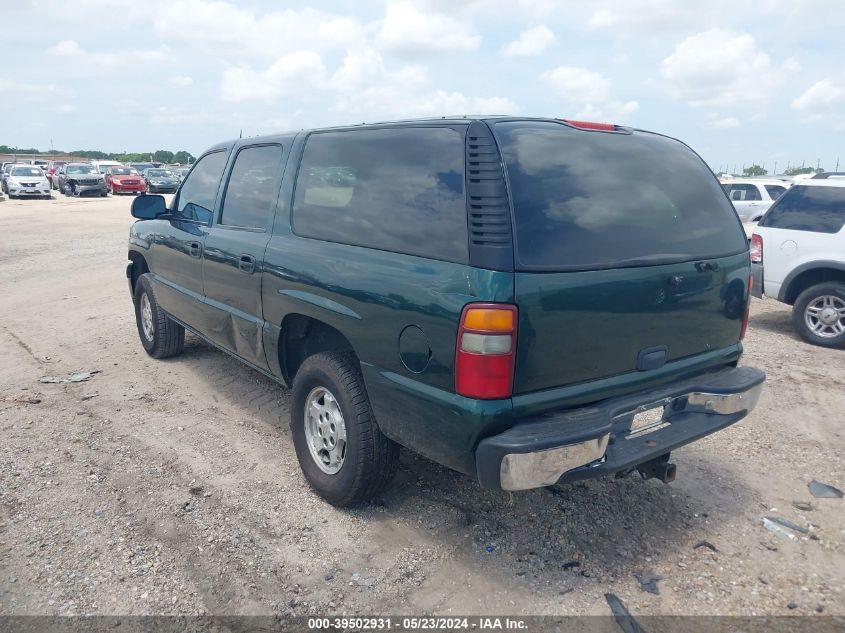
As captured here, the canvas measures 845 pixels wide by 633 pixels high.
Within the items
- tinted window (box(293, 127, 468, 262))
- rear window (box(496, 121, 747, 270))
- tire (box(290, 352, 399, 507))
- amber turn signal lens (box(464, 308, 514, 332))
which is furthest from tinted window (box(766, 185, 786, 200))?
amber turn signal lens (box(464, 308, 514, 332))

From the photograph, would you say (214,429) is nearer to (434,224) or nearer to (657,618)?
(434,224)

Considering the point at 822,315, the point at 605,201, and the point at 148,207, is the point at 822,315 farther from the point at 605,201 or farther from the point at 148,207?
the point at 148,207

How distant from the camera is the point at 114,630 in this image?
264 centimetres

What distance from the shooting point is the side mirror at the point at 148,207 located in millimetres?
5305

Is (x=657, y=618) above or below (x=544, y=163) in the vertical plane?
below

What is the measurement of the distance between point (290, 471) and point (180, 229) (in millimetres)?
2233

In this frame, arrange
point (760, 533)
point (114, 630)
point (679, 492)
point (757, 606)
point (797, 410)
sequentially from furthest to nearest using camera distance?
point (797, 410), point (679, 492), point (760, 533), point (757, 606), point (114, 630)

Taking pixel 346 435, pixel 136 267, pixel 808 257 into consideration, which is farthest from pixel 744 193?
pixel 346 435

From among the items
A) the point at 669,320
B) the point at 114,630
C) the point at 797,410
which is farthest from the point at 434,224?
the point at 797,410

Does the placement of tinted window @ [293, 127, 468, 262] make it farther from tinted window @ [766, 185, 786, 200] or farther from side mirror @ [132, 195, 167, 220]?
tinted window @ [766, 185, 786, 200]

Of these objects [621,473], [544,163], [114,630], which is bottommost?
[114,630]

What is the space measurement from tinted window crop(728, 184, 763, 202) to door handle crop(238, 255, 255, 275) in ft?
47.5

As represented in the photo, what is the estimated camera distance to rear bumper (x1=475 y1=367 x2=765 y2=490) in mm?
2605

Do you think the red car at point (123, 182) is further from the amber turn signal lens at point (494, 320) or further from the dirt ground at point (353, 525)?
the amber turn signal lens at point (494, 320)
